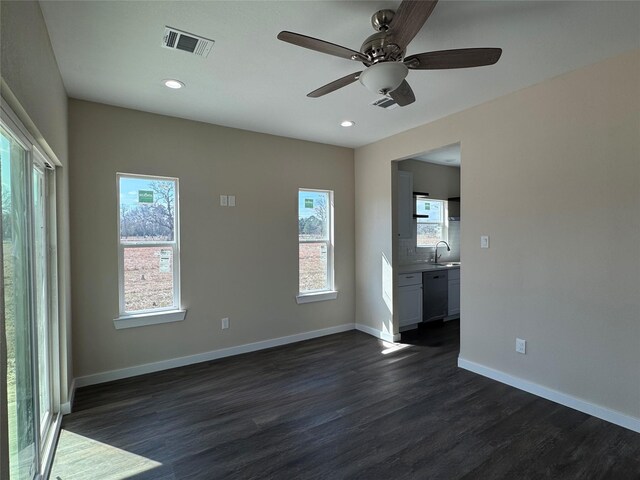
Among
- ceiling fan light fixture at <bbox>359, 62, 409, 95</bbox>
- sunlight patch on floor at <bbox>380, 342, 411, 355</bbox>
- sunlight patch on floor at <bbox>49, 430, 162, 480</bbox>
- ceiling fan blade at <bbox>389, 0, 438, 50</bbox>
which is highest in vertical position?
ceiling fan blade at <bbox>389, 0, 438, 50</bbox>

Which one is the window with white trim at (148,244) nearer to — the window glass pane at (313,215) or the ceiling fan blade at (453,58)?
the window glass pane at (313,215)

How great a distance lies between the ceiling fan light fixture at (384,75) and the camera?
1.89m

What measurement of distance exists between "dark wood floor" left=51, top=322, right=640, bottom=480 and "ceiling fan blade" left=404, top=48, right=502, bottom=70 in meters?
2.42

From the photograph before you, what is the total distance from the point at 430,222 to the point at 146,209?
4.62 meters

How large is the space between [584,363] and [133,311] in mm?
4112

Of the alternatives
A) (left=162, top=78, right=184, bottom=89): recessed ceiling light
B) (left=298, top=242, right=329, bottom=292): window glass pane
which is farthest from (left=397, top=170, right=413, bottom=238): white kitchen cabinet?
(left=162, top=78, right=184, bottom=89): recessed ceiling light

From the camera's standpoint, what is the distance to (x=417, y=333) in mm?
4781

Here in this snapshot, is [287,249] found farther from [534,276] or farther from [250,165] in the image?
[534,276]

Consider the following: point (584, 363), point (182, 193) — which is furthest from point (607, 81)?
point (182, 193)

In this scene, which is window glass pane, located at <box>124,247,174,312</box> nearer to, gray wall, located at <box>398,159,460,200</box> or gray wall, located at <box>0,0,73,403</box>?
gray wall, located at <box>0,0,73,403</box>

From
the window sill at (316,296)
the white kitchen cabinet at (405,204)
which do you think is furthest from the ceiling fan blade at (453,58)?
the window sill at (316,296)

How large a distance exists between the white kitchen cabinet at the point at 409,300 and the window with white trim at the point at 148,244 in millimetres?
2900

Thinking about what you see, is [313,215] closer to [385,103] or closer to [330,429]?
[385,103]

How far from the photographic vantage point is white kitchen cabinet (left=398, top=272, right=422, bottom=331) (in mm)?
4664
